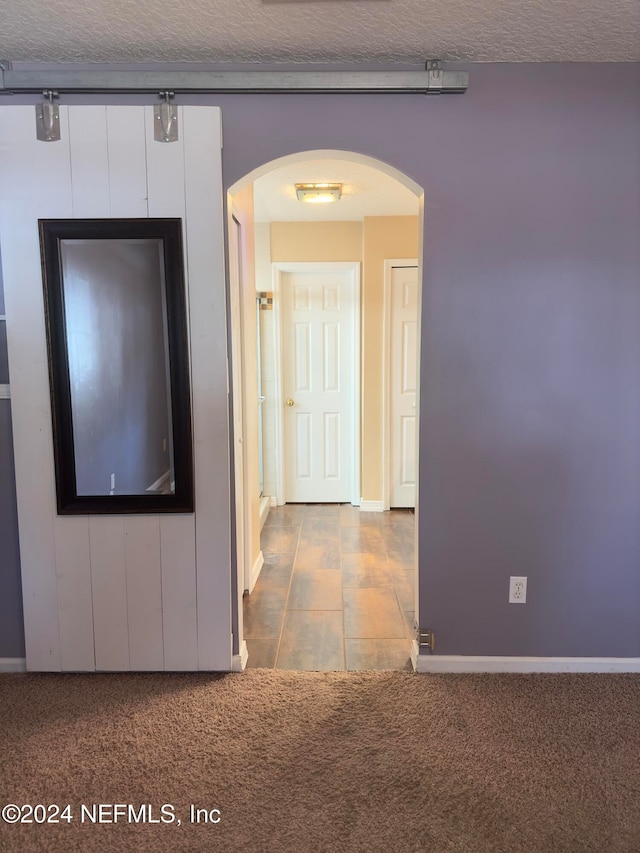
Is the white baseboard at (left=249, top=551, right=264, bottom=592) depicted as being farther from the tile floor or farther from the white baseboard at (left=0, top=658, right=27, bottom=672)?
the white baseboard at (left=0, top=658, right=27, bottom=672)

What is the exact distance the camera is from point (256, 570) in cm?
335

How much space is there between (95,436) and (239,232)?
1347mm

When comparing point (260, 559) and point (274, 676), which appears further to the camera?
point (260, 559)

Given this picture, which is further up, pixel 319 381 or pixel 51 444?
pixel 319 381

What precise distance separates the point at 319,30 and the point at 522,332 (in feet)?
4.35

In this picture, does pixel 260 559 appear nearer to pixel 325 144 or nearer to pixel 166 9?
pixel 325 144

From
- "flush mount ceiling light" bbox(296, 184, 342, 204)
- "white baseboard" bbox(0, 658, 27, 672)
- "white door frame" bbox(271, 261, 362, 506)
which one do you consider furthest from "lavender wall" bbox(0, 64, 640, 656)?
"white door frame" bbox(271, 261, 362, 506)

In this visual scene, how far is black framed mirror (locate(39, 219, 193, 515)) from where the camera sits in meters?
2.11

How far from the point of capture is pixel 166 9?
1.74 metres

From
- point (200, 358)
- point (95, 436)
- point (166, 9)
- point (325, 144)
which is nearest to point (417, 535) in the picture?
point (200, 358)

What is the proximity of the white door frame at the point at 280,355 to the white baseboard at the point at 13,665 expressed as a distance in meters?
2.79

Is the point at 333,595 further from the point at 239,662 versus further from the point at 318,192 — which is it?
the point at 318,192

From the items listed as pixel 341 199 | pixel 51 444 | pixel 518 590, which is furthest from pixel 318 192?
pixel 518 590

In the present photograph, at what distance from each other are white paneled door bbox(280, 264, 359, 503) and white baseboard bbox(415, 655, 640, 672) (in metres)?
2.68
